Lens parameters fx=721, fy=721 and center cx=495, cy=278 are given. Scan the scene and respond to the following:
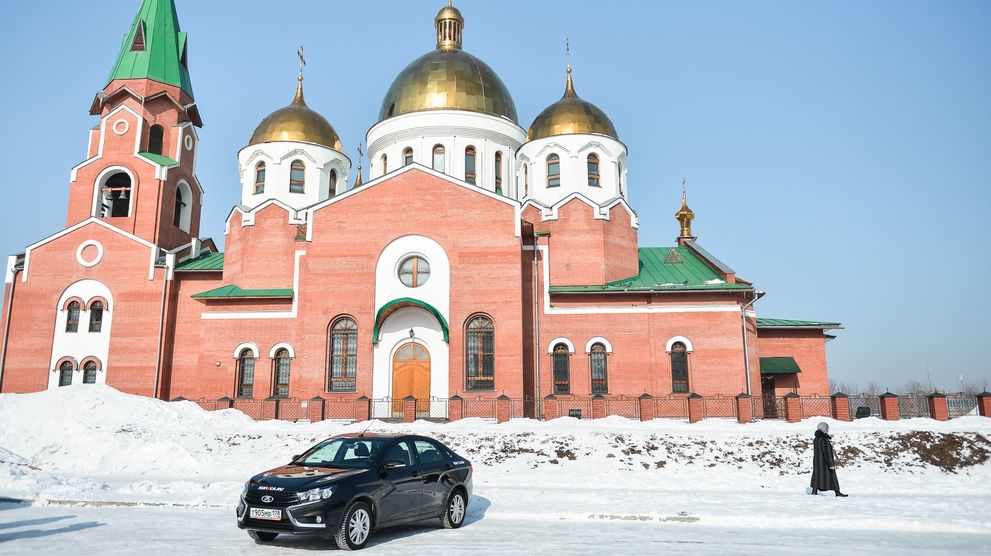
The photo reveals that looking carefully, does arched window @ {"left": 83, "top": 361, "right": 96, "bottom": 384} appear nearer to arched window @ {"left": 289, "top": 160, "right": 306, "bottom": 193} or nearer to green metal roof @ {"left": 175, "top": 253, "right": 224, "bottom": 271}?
green metal roof @ {"left": 175, "top": 253, "right": 224, "bottom": 271}

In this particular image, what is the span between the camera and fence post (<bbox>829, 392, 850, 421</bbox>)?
2083cm

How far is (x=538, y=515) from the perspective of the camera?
9953 mm

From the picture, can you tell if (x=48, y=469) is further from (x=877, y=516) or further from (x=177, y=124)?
(x=177, y=124)

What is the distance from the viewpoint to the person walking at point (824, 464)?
11914mm

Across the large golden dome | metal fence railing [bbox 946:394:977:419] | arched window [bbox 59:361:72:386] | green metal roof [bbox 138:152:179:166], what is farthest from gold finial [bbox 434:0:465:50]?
metal fence railing [bbox 946:394:977:419]

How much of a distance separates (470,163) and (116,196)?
47.6ft

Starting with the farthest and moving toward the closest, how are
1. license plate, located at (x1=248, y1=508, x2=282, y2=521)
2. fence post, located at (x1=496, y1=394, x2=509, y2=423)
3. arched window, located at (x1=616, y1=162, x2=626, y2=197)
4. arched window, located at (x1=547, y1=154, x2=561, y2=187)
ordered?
arched window, located at (x1=616, y1=162, x2=626, y2=197) < arched window, located at (x1=547, y1=154, x2=561, y2=187) < fence post, located at (x1=496, y1=394, x2=509, y2=423) < license plate, located at (x1=248, y1=508, x2=282, y2=521)

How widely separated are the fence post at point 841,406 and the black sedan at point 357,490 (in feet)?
49.9

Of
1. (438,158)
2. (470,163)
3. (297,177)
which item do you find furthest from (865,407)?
(297,177)

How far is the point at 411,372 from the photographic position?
23.0 metres

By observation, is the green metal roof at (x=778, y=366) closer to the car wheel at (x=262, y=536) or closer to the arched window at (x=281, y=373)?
the arched window at (x=281, y=373)

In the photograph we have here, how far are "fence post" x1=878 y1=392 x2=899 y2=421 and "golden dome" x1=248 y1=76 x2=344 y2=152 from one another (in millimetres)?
22267

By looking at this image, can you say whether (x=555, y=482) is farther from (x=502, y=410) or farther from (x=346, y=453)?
(x=502, y=410)

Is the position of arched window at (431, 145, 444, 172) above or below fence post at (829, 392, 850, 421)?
above
